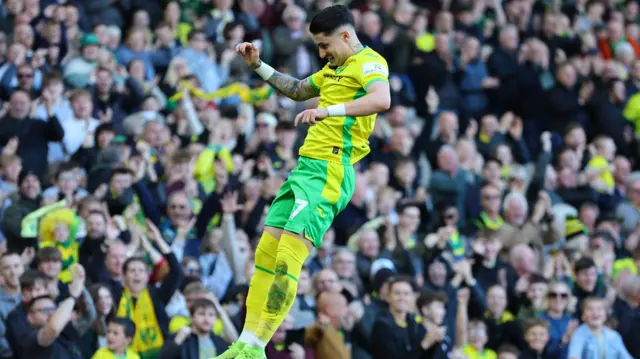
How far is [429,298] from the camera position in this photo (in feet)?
43.4

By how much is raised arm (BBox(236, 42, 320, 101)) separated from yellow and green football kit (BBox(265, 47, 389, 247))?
9.4 inches

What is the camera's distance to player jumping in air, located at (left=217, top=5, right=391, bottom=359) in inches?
355

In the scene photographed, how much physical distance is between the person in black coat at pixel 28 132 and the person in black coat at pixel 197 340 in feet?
11.8

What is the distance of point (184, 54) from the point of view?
57.4 feet

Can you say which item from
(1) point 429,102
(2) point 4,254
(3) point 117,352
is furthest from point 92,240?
(1) point 429,102

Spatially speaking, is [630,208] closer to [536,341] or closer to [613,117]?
[613,117]

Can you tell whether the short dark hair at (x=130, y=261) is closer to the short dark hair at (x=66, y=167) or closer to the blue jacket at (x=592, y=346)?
the short dark hair at (x=66, y=167)

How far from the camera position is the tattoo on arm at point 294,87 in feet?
31.4

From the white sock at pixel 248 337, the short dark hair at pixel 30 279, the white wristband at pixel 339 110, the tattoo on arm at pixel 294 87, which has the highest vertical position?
the white wristband at pixel 339 110

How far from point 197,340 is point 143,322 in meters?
0.74

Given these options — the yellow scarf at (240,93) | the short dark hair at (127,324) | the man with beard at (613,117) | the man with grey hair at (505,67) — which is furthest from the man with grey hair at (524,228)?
the short dark hair at (127,324)

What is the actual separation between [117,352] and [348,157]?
10.7 ft

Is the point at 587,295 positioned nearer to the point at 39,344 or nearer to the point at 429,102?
the point at 429,102

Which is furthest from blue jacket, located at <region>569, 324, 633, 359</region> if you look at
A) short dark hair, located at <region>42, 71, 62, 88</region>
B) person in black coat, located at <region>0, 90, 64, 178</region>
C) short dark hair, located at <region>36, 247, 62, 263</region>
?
short dark hair, located at <region>42, 71, 62, 88</region>
